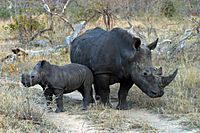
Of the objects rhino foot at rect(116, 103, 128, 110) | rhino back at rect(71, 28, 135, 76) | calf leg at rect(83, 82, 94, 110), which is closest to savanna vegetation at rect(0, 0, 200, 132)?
calf leg at rect(83, 82, 94, 110)

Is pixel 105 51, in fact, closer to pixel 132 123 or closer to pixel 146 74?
pixel 146 74

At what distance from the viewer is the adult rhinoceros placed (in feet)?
23.0

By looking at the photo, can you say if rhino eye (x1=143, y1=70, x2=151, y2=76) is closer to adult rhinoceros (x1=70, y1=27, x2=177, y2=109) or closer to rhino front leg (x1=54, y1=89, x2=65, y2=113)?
adult rhinoceros (x1=70, y1=27, x2=177, y2=109)

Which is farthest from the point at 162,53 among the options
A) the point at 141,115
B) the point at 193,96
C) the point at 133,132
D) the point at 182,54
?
the point at 133,132

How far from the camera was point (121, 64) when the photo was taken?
729cm

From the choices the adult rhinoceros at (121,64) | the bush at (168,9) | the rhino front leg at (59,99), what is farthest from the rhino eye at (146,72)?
the bush at (168,9)

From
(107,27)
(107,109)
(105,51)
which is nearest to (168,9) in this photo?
(107,27)

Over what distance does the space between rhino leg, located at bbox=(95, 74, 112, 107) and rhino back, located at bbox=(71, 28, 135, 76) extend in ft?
0.35

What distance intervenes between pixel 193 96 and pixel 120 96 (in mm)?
1372

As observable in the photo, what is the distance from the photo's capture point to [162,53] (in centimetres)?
1165

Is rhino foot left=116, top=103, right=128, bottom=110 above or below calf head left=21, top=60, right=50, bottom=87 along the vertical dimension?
below

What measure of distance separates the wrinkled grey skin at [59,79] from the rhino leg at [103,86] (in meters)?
0.14

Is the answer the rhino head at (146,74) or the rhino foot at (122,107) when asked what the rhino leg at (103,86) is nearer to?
the rhino foot at (122,107)

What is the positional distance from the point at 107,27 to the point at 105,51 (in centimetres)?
909
